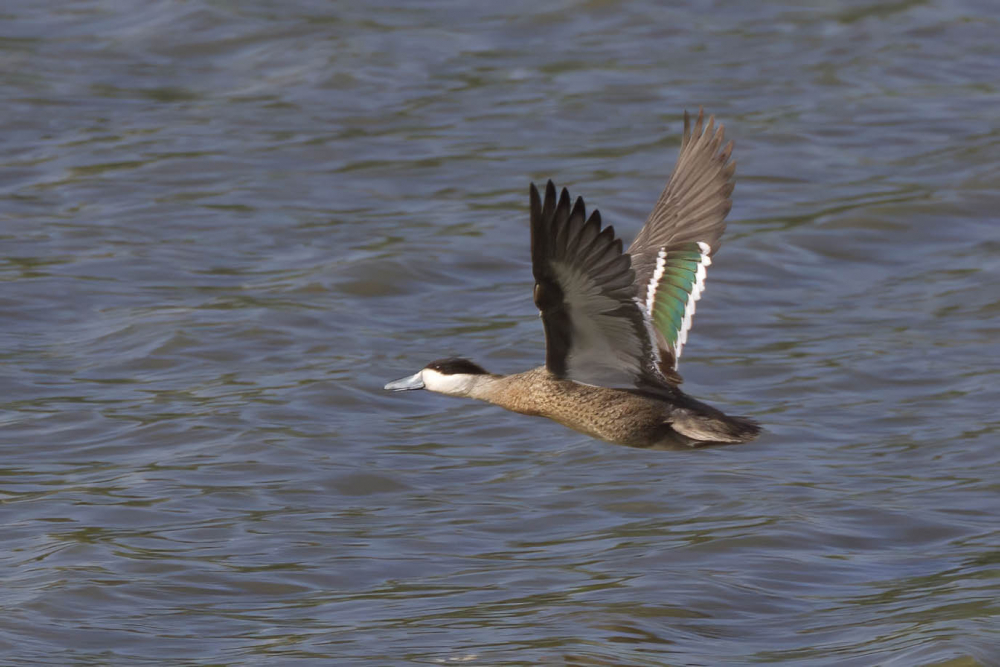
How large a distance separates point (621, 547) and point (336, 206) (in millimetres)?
5318

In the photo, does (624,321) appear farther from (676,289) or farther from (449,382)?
(449,382)

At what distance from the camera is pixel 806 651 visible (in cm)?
687

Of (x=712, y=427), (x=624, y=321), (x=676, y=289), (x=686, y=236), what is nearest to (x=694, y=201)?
Result: (x=686, y=236)

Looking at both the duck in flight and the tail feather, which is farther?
the tail feather

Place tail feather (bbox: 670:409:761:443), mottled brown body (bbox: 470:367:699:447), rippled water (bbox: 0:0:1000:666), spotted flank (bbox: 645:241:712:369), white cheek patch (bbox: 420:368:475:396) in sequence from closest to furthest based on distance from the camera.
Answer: tail feather (bbox: 670:409:761:443), mottled brown body (bbox: 470:367:699:447), spotted flank (bbox: 645:241:712:369), rippled water (bbox: 0:0:1000:666), white cheek patch (bbox: 420:368:475:396)

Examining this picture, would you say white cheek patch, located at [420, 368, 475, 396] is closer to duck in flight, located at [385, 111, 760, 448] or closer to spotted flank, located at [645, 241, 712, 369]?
duck in flight, located at [385, 111, 760, 448]

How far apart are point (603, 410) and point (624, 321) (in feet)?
1.63

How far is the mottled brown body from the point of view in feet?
22.9

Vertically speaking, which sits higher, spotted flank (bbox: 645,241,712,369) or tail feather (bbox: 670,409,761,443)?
spotted flank (bbox: 645,241,712,369)

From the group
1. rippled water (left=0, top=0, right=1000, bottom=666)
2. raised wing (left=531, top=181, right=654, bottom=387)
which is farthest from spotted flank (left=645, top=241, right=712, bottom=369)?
rippled water (left=0, top=0, right=1000, bottom=666)

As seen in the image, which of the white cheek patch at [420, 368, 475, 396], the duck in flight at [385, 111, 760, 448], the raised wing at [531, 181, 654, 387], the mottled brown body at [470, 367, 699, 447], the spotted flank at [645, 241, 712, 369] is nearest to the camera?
the raised wing at [531, 181, 654, 387]

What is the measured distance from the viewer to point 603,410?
7008mm

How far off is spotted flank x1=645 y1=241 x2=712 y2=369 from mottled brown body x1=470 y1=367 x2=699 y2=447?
1.01 feet

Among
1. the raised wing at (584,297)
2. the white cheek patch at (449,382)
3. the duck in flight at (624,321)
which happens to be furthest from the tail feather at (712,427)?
the white cheek patch at (449,382)
